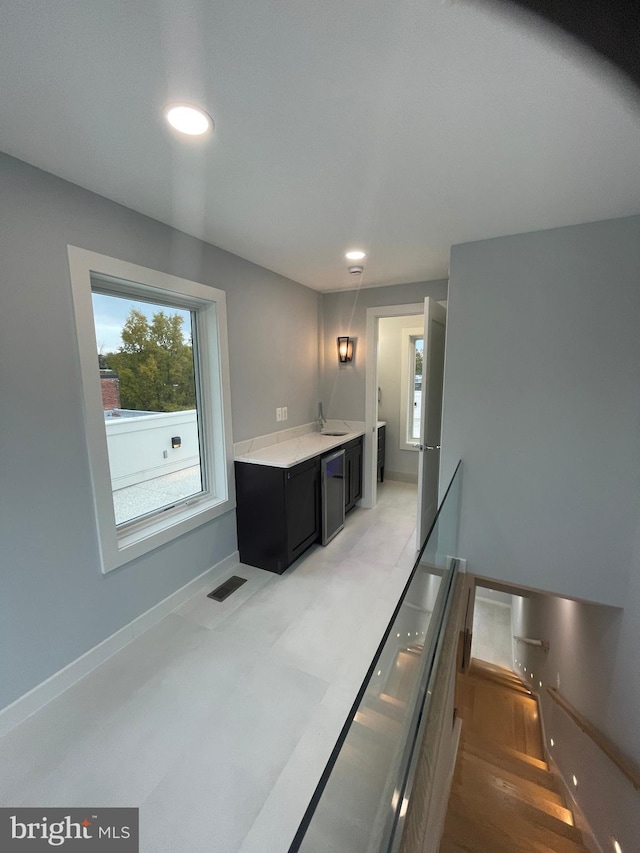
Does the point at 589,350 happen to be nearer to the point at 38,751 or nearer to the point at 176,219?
the point at 176,219

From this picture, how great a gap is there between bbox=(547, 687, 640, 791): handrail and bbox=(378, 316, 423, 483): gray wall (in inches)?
109

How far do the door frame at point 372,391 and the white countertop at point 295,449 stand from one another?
0.50 ft

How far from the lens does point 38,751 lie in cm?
142

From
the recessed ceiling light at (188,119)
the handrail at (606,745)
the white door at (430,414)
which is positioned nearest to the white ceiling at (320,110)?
the recessed ceiling light at (188,119)

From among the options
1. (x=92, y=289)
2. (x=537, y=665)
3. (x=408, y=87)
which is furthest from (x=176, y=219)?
(x=537, y=665)

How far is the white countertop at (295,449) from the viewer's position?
262cm

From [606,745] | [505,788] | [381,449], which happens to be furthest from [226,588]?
[381,449]

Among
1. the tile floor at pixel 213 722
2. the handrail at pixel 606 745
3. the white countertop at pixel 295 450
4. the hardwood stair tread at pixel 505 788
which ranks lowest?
the hardwood stair tread at pixel 505 788

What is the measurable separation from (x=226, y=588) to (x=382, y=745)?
1783 mm

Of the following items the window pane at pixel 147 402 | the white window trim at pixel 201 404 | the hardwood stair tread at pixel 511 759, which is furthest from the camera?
the hardwood stair tread at pixel 511 759

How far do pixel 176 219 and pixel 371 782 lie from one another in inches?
105

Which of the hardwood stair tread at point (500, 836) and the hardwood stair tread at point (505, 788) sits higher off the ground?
the hardwood stair tread at point (500, 836)

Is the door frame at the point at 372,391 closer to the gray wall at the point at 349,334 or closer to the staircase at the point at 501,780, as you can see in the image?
the gray wall at the point at 349,334

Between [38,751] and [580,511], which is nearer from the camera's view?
[38,751]
